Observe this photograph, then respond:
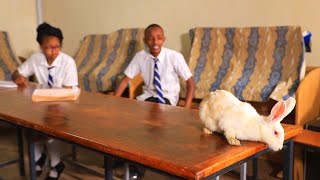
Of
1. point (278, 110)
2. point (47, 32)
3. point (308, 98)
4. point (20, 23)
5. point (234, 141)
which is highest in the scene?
point (20, 23)

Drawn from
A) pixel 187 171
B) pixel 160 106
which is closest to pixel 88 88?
pixel 160 106

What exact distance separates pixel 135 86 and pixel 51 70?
97cm

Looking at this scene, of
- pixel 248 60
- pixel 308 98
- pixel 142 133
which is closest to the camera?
pixel 142 133

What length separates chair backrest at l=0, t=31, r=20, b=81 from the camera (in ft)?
15.9

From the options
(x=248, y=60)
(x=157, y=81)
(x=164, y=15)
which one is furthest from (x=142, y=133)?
(x=164, y=15)

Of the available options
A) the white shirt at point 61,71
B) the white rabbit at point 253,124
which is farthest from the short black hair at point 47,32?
the white rabbit at point 253,124

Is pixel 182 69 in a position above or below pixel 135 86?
above

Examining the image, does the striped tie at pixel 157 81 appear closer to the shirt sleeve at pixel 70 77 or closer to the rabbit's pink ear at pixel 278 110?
the shirt sleeve at pixel 70 77

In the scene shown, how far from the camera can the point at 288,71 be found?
3182mm

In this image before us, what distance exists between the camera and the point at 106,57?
4684mm

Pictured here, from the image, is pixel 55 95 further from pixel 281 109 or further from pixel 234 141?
pixel 281 109

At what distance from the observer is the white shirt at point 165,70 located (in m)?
2.91

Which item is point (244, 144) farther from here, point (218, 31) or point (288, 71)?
point (218, 31)

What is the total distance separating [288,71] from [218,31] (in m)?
0.89
